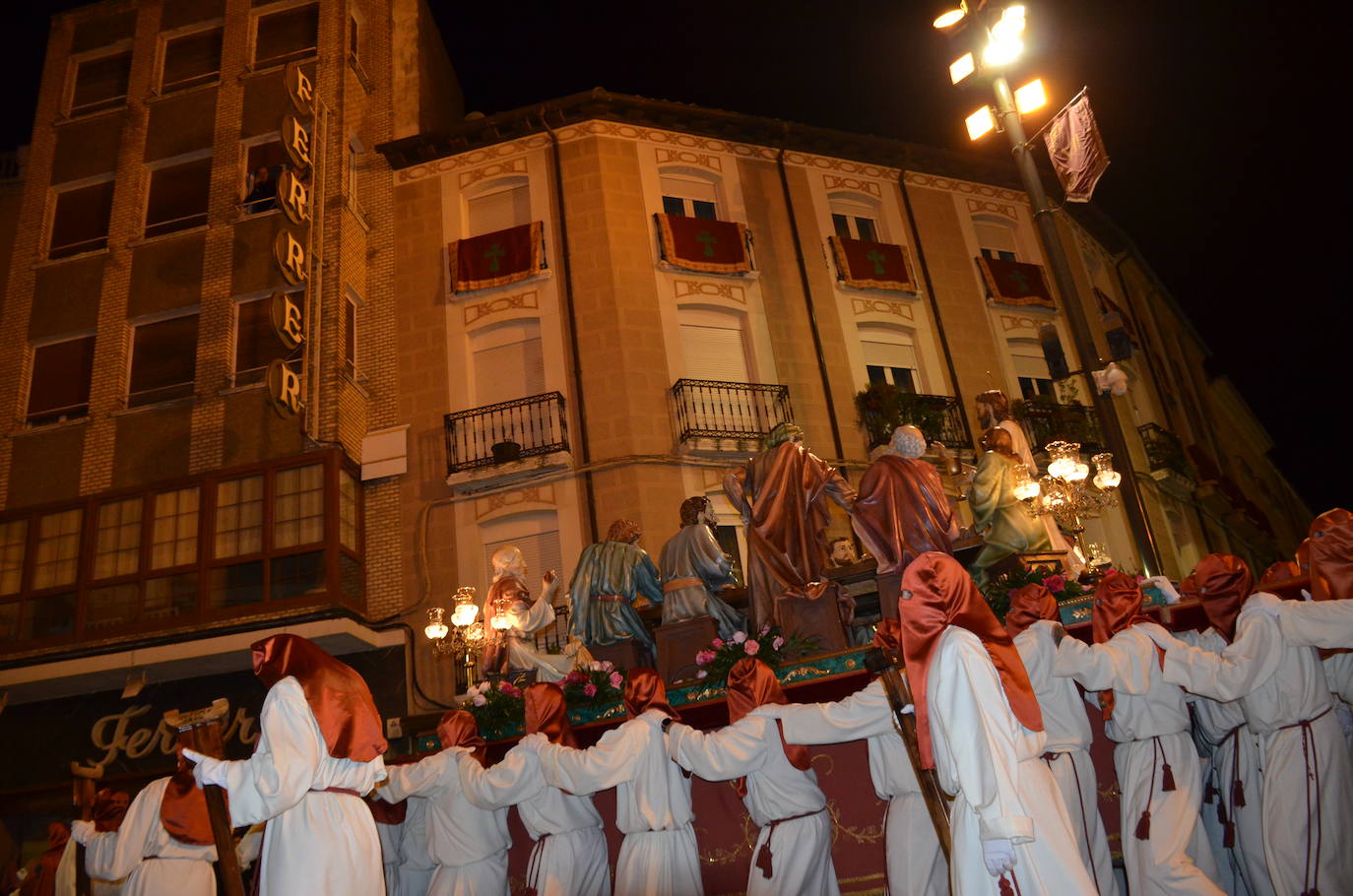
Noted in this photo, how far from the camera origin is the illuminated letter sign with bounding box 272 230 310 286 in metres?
16.4

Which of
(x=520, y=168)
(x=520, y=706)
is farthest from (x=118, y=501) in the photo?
(x=520, y=706)

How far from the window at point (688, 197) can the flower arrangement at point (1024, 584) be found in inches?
496

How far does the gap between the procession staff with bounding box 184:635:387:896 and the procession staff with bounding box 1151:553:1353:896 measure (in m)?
4.87

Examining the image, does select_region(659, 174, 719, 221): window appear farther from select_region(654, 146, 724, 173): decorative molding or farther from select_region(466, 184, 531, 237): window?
select_region(466, 184, 531, 237): window

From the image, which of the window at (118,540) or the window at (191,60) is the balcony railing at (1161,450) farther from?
the window at (191,60)

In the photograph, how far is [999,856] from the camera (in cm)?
400

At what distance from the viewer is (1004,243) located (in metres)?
21.6

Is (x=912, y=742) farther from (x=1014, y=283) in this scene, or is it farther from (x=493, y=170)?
(x=1014, y=283)

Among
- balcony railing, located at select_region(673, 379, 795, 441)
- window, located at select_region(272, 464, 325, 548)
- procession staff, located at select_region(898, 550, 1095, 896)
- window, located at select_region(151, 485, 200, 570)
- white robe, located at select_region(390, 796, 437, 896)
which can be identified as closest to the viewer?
procession staff, located at select_region(898, 550, 1095, 896)

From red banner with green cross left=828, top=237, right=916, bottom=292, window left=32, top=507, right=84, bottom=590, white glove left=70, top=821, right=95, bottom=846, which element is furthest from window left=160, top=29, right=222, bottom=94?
white glove left=70, top=821, right=95, bottom=846

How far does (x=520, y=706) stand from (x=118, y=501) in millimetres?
11550

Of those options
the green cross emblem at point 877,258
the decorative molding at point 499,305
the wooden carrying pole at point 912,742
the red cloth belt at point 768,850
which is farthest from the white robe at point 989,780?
the green cross emblem at point 877,258

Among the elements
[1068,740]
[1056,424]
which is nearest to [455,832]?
[1068,740]

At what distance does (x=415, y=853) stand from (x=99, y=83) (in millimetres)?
19464
